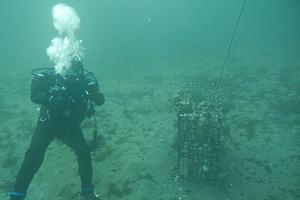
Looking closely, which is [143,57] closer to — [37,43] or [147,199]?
[37,43]

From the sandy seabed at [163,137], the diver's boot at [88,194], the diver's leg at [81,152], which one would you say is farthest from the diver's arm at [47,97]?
the sandy seabed at [163,137]

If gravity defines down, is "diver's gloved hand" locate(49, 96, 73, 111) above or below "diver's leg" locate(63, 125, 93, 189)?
above

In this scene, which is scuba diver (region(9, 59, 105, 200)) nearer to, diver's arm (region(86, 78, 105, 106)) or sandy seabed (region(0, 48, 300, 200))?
diver's arm (region(86, 78, 105, 106))

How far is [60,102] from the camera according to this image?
14.7 feet

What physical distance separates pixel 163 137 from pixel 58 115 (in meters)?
3.12

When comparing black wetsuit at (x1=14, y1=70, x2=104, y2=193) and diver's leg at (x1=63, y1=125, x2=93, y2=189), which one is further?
diver's leg at (x1=63, y1=125, x2=93, y2=189)

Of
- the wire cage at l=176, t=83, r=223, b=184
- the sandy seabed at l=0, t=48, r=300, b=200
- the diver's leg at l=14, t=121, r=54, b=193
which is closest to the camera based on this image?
the diver's leg at l=14, t=121, r=54, b=193

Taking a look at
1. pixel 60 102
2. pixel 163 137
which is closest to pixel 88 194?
pixel 60 102

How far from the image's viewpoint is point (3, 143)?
7453mm

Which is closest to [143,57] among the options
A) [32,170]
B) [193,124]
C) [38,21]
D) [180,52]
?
[180,52]

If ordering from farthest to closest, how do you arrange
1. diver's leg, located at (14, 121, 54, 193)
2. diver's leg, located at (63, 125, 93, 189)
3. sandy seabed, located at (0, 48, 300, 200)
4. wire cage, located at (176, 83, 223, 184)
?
sandy seabed, located at (0, 48, 300, 200)
wire cage, located at (176, 83, 223, 184)
diver's leg, located at (63, 125, 93, 189)
diver's leg, located at (14, 121, 54, 193)

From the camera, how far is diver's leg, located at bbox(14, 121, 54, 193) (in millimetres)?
4469

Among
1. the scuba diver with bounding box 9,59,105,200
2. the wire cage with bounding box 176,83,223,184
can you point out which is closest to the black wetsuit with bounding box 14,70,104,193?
the scuba diver with bounding box 9,59,105,200

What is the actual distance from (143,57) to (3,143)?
26.7ft
